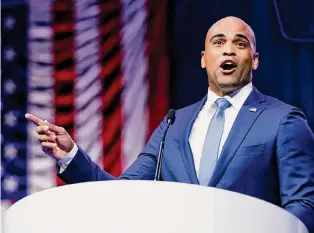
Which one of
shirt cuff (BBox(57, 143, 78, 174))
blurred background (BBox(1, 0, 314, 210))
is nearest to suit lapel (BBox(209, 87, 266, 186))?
shirt cuff (BBox(57, 143, 78, 174))

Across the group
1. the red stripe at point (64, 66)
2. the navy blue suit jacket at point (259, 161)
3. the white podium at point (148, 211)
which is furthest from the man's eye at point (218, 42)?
the white podium at point (148, 211)

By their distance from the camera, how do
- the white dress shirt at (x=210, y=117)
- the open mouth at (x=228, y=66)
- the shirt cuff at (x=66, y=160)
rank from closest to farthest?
the shirt cuff at (x=66, y=160), the white dress shirt at (x=210, y=117), the open mouth at (x=228, y=66)

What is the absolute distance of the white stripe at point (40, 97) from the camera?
8.18 ft

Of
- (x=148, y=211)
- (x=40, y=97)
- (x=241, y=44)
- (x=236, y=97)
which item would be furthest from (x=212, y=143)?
(x=40, y=97)

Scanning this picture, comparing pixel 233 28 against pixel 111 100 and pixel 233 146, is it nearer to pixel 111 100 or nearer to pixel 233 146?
pixel 233 146

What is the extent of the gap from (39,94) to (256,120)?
3.40ft

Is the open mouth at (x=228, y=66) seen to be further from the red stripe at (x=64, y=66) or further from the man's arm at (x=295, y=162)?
the red stripe at (x=64, y=66)

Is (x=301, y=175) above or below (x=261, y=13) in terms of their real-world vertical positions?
below

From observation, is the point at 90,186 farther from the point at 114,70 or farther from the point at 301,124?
the point at 114,70

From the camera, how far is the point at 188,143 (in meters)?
1.72

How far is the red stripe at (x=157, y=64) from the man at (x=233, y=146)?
1.88 ft

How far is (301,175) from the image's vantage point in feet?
5.17

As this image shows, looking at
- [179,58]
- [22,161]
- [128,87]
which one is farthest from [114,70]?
[22,161]

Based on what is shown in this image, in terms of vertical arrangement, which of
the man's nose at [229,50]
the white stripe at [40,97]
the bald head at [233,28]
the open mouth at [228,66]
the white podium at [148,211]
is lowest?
the white stripe at [40,97]
